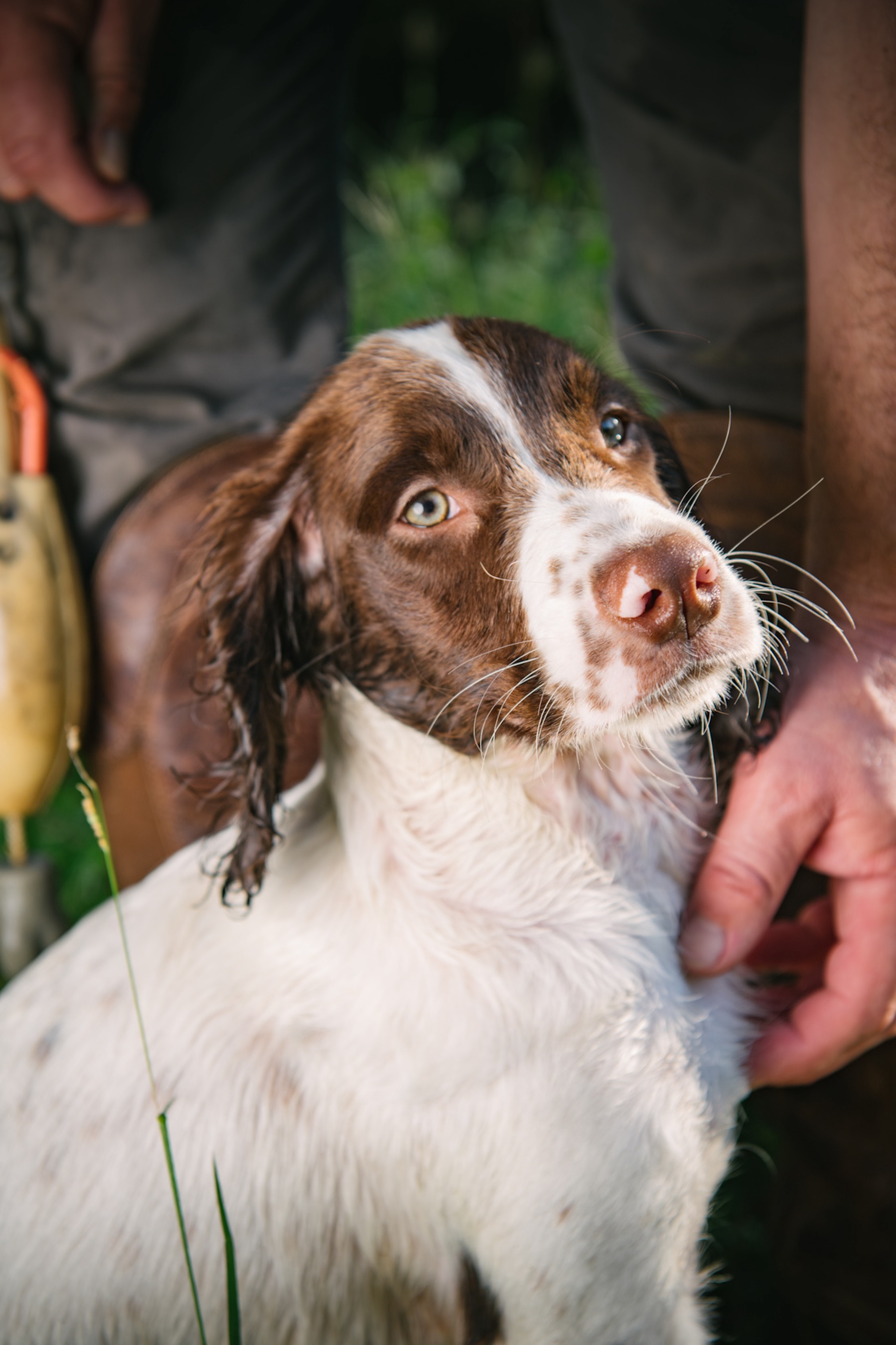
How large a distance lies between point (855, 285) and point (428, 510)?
95 centimetres

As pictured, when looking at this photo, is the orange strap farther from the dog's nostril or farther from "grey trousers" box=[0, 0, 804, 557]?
the dog's nostril

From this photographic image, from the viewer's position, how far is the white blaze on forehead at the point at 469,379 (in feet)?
5.60

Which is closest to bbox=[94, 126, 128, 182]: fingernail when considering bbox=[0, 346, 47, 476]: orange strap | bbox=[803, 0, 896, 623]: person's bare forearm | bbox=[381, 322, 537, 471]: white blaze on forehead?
bbox=[0, 346, 47, 476]: orange strap

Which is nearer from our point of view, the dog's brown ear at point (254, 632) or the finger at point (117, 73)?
the dog's brown ear at point (254, 632)

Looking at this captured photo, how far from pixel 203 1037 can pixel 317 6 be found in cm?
299

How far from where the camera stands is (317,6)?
3.01 meters

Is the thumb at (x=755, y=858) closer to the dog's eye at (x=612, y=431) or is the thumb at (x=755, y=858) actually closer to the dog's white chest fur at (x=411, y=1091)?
the dog's white chest fur at (x=411, y=1091)

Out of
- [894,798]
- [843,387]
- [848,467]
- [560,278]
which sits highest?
[843,387]

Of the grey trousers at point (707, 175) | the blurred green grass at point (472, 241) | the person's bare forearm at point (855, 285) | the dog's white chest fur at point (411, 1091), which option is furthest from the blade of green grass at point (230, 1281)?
the blurred green grass at point (472, 241)

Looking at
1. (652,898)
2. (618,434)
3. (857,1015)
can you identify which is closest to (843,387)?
(618,434)

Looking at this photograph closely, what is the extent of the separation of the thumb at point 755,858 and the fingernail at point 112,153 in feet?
7.65

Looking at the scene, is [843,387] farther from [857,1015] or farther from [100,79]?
[100,79]

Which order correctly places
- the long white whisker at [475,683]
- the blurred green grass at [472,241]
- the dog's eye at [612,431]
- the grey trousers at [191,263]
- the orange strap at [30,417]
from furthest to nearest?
the blurred green grass at [472,241] < the grey trousers at [191,263] < the orange strap at [30,417] < the dog's eye at [612,431] < the long white whisker at [475,683]

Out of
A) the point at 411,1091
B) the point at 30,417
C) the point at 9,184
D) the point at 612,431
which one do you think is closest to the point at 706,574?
the point at 612,431
